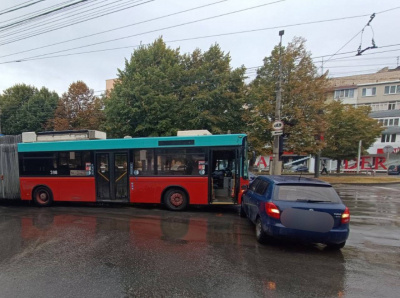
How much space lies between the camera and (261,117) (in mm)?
17281

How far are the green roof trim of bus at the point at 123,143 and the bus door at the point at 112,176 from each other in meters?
0.34

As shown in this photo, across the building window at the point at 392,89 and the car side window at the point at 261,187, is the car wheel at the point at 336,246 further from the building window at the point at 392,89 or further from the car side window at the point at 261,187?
the building window at the point at 392,89

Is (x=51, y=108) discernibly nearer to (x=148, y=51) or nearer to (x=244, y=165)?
(x=148, y=51)

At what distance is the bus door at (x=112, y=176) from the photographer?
899cm

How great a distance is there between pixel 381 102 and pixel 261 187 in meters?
46.7

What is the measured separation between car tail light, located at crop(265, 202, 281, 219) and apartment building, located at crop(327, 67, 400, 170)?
36.4 metres

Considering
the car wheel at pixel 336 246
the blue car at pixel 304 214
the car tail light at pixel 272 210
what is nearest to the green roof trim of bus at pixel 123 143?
the blue car at pixel 304 214

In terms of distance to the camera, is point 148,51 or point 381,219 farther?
point 148,51

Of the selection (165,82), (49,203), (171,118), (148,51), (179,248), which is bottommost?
(49,203)

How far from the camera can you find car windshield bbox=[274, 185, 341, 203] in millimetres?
4756

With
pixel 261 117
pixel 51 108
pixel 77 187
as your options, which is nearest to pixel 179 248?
pixel 77 187

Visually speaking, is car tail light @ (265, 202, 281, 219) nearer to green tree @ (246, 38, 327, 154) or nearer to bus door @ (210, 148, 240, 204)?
bus door @ (210, 148, 240, 204)

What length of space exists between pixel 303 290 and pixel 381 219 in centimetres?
646

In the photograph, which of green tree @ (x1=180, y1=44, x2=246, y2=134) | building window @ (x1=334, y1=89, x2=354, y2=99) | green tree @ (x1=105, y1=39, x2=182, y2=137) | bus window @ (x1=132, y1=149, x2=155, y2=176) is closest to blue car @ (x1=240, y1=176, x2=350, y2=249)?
bus window @ (x1=132, y1=149, x2=155, y2=176)
